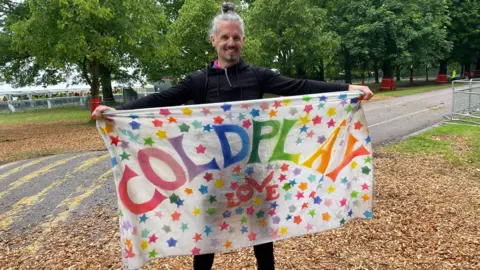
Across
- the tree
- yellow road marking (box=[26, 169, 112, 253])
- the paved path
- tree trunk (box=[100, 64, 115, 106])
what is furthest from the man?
tree trunk (box=[100, 64, 115, 106])

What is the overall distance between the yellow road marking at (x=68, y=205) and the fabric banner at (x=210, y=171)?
2.36m

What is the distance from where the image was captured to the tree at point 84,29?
39.4 ft

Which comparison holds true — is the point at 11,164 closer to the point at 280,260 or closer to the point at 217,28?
the point at 280,260

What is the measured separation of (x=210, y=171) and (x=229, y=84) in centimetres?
Answer: 65

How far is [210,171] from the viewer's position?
2516mm

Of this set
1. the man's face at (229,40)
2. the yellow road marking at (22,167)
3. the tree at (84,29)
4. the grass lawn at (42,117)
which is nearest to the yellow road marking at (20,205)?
the yellow road marking at (22,167)

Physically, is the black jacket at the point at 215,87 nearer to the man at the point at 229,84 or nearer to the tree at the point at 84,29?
the man at the point at 229,84

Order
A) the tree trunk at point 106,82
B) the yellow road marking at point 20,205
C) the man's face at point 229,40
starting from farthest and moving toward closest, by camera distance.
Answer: the tree trunk at point 106,82
the yellow road marking at point 20,205
the man's face at point 229,40

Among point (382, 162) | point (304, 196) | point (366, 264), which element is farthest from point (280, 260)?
point (382, 162)

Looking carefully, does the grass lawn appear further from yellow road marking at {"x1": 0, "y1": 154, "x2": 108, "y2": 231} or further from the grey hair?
the grey hair

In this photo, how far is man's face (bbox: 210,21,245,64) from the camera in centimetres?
229

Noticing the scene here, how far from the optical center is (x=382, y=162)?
6984 millimetres

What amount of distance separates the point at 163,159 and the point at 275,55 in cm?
2186

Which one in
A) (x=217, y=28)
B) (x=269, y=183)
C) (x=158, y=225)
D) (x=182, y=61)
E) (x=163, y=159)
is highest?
(x=182, y=61)
